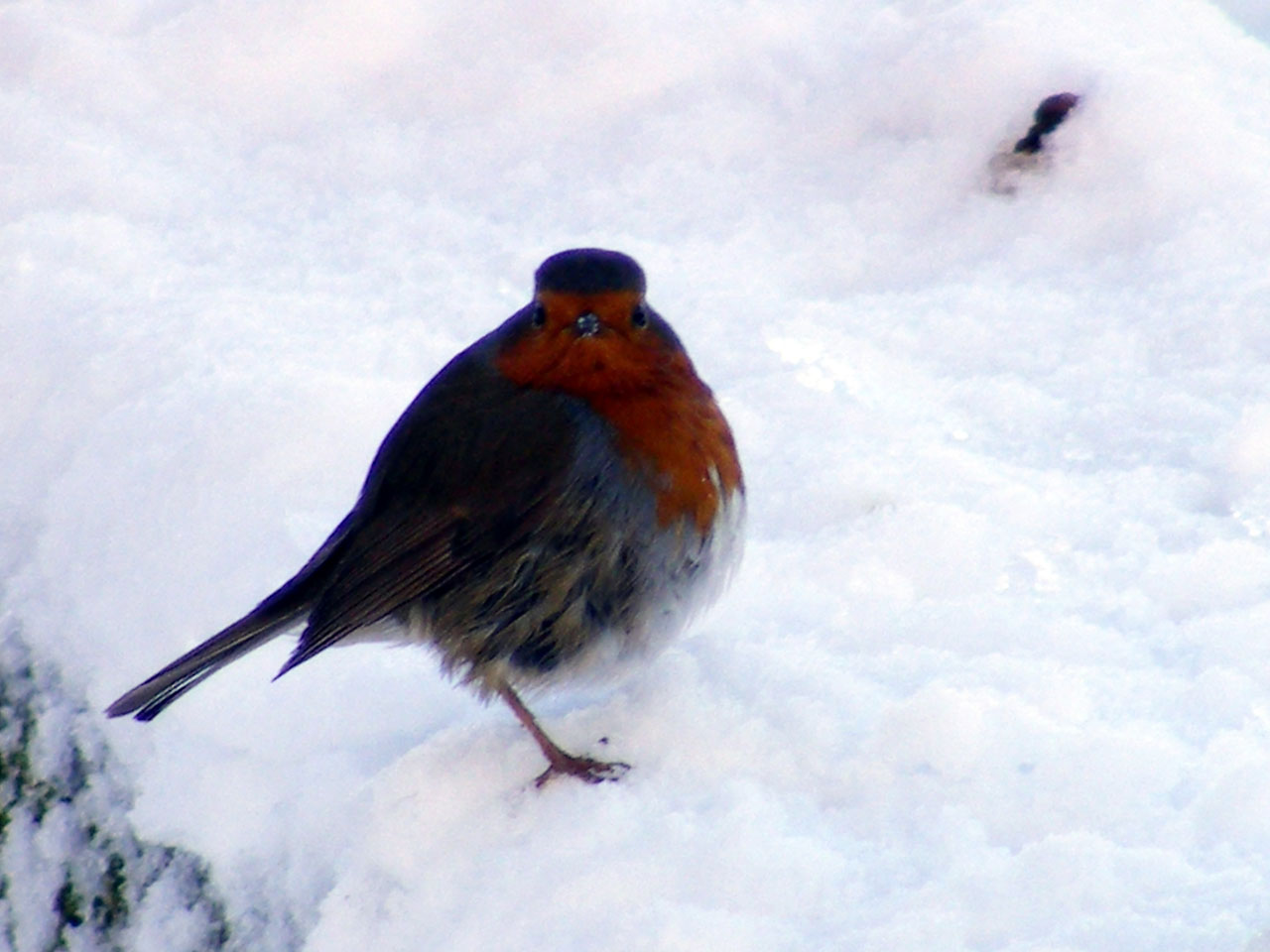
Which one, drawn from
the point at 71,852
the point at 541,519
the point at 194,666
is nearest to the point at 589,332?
the point at 541,519

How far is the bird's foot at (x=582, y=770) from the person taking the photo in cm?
237

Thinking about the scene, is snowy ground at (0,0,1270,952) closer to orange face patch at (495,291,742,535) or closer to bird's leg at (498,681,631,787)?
bird's leg at (498,681,631,787)

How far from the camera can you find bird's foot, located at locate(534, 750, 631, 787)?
2373mm

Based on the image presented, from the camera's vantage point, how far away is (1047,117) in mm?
4090

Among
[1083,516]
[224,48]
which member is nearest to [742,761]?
[1083,516]

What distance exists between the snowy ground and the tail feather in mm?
85

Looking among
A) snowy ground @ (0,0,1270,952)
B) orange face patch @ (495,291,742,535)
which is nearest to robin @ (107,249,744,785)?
orange face patch @ (495,291,742,535)

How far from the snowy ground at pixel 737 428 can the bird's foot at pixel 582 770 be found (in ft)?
0.13

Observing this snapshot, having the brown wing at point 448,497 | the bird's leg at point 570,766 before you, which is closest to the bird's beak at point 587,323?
the brown wing at point 448,497

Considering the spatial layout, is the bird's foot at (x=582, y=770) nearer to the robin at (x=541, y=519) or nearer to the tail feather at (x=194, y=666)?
the robin at (x=541, y=519)

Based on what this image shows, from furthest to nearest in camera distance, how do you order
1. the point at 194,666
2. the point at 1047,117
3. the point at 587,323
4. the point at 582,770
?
the point at 1047,117, the point at 587,323, the point at 194,666, the point at 582,770

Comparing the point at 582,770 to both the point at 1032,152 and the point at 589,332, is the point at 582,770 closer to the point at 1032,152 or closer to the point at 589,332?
the point at 589,332

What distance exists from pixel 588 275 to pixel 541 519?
17.4 inches

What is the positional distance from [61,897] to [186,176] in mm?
2140
